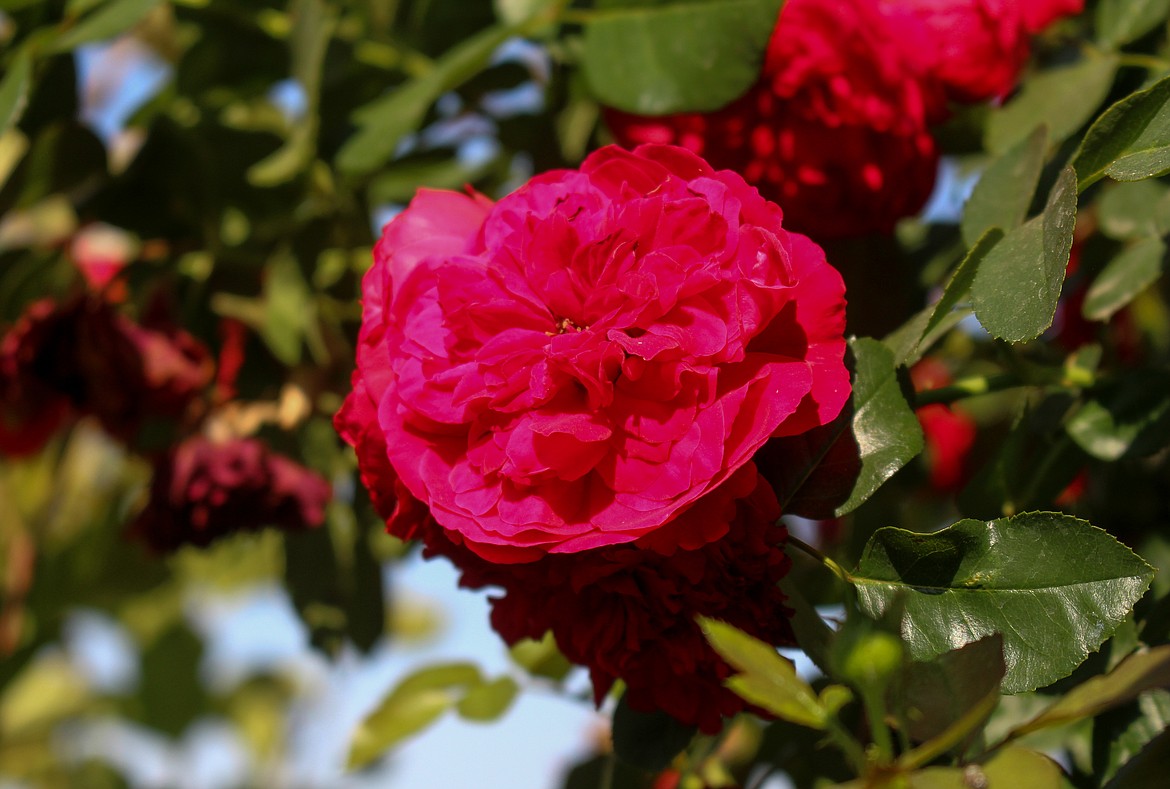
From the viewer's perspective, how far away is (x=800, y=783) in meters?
0.70

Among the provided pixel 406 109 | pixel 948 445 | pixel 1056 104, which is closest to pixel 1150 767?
pixel 1056 104

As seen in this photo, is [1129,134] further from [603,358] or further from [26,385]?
[26,385]

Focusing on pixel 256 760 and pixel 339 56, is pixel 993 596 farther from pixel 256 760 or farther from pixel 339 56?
pixel 256 760

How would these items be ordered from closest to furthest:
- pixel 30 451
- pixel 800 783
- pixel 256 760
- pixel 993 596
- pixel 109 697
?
pixel 993 596 < pixel 800 783 < pixel 30 451 < pixel 109 697 < pixel 256 760

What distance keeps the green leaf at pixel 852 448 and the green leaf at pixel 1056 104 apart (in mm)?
247

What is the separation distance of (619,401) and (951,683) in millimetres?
165

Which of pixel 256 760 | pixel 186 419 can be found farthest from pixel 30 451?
pixel 256 760

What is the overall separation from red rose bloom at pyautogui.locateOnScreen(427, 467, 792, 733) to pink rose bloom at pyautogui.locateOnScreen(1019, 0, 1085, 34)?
0.46 m

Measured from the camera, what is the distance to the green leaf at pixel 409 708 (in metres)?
0.77

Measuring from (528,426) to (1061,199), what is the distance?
240 mm

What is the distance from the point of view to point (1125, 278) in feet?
2.02

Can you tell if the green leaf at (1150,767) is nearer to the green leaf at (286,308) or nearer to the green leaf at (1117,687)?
the green leaf at (1117,687)

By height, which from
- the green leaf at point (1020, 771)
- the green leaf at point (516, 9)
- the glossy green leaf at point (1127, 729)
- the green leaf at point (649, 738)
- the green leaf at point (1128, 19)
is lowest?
the green leaf at point (649, 738)

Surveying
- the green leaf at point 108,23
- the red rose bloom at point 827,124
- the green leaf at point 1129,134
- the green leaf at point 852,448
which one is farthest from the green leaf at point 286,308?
the green leaf at point 1129,134
